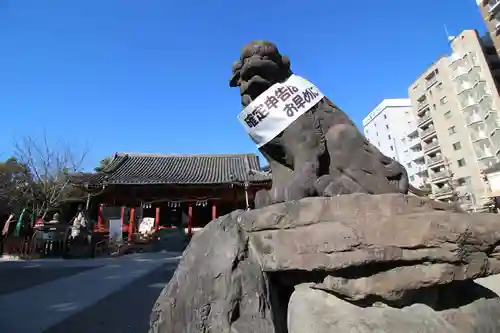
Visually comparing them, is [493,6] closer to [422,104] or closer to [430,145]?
[422,104]

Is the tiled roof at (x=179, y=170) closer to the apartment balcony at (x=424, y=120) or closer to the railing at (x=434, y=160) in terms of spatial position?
the railing at (x=434, y=160)

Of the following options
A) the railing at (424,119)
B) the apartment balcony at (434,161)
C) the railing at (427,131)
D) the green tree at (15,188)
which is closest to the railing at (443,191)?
the apartment balcony at (434,161)

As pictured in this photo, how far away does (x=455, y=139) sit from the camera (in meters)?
25.2

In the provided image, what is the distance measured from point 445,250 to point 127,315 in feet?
11.8

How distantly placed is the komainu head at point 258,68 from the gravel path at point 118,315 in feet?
8.37

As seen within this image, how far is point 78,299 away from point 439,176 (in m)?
30.4

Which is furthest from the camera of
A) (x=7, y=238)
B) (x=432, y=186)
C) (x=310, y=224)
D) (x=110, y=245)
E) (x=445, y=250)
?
(x=432, y=186)

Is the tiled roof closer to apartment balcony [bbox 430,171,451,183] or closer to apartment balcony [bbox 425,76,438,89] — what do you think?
apartment balcony [bbox 430,171,451,183]

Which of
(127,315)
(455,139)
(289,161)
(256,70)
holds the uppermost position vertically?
(455,139)

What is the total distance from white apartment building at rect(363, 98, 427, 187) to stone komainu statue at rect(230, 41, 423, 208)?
34.3m

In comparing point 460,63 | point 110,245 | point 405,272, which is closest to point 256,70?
point 405,272

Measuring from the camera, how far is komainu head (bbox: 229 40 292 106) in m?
2.05

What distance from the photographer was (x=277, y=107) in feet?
6.66

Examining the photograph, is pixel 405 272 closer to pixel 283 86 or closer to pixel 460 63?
pixel 283 86
